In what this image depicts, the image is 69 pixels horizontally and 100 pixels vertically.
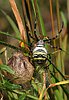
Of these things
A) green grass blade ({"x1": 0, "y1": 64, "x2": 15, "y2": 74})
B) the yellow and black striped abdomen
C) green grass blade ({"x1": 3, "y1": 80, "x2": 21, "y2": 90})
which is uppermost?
the yellow and black striped abdomen

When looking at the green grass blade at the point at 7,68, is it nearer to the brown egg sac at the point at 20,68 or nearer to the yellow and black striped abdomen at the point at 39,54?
the brown egg sac at the point at 20,68

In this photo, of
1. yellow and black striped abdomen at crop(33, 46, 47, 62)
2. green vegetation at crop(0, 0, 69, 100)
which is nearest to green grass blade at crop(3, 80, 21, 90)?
green vegetation at crop(0, 0, 69, 100)

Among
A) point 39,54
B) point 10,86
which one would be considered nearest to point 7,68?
point 10,86

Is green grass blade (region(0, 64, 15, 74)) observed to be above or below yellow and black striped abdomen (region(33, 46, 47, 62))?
below

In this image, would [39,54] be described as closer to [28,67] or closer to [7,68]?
[28,67]

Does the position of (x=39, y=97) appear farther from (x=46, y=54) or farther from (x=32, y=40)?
(x=32, y=40)

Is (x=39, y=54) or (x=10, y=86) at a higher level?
(x=39, y=54)

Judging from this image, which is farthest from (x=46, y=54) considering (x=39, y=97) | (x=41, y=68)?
(x=39, y=97)

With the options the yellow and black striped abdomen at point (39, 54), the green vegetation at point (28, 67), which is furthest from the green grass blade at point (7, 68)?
the yellow and black striped abdomen at point (39, 54)

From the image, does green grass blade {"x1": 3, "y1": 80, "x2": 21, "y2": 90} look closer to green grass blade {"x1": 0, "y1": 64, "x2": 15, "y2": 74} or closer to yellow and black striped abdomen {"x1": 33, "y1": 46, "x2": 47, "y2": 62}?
green grass blade {"x1": 0, "y1": 64, "x2": 15, "y2": 74}
